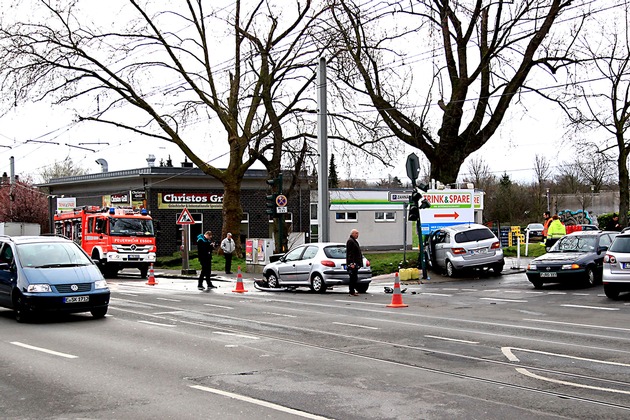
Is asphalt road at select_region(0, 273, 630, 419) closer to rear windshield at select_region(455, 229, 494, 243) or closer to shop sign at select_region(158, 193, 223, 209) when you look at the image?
rear windshield at select_region(455, 229, 494, 243)

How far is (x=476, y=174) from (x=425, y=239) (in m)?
56.2

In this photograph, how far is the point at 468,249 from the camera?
25688 millimetres

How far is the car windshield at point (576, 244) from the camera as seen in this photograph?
22.1 m

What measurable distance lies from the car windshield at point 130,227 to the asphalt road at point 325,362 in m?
15.4

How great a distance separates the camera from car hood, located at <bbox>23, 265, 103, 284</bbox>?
48.2 ft

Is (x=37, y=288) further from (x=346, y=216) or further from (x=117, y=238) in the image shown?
(x=346, y=216)

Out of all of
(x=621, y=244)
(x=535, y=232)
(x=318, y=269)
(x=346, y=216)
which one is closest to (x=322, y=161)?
(x=318, y=269)

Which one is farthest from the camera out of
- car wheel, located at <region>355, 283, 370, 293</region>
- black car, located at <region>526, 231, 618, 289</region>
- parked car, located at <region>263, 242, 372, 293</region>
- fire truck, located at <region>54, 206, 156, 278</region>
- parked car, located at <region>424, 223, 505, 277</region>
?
fire truck, located at <region>54, 206, 156, 278</region>

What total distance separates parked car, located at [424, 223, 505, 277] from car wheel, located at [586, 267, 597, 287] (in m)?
4.51

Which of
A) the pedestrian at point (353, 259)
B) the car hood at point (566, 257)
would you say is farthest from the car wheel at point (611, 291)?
the pedestrian at point (353, 259)

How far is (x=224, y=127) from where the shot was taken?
39.6 metres

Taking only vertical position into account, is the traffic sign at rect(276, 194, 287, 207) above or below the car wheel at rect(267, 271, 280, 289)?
above

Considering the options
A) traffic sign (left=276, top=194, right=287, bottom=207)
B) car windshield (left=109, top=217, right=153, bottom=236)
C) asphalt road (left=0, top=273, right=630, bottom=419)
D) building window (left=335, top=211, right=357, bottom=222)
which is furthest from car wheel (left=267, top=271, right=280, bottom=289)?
building window (left=335, top=211, right=357, bottom=222)

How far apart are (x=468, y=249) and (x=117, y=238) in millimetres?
15297
